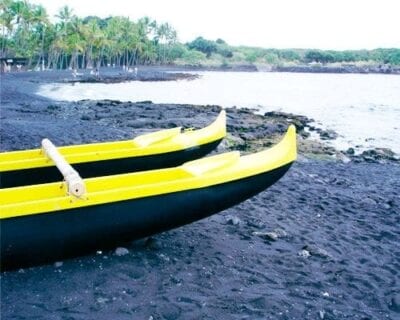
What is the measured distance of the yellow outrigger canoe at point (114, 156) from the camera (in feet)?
18.2

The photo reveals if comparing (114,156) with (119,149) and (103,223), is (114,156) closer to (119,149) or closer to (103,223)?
(119,149)

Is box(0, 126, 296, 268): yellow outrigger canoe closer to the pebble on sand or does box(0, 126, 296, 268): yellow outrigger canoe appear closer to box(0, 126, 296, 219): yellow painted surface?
box(0, 126, 296, 219): yellow painted surface

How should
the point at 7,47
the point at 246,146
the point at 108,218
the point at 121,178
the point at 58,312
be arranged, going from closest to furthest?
the point at 58,312 → the point at 108,218 → the point at 121,178 → the point at 246,146 → the point at 7,47

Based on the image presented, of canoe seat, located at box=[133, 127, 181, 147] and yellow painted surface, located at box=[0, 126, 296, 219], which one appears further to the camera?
canoe seat, located at box=[133, 127, 181, 147]

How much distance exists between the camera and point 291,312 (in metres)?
3.96

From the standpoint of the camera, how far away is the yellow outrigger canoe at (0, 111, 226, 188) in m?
5.54

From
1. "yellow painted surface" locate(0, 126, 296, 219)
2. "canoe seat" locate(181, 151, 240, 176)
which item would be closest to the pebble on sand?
"yellow painted surface" locate(0, 126, 296, 219)

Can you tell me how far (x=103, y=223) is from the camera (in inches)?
168

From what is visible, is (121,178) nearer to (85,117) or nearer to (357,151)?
(357,151)

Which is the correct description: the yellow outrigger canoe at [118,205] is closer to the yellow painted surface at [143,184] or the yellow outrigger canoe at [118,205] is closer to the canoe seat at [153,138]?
the yellow painted surface at [143,184]

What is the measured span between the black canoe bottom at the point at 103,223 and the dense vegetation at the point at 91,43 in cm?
6007

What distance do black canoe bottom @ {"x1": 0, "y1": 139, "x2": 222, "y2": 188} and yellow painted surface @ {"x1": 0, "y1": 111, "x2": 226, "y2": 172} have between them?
0.06 metres

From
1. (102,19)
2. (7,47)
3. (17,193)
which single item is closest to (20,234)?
(17,193)

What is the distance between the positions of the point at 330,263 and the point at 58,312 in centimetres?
308
